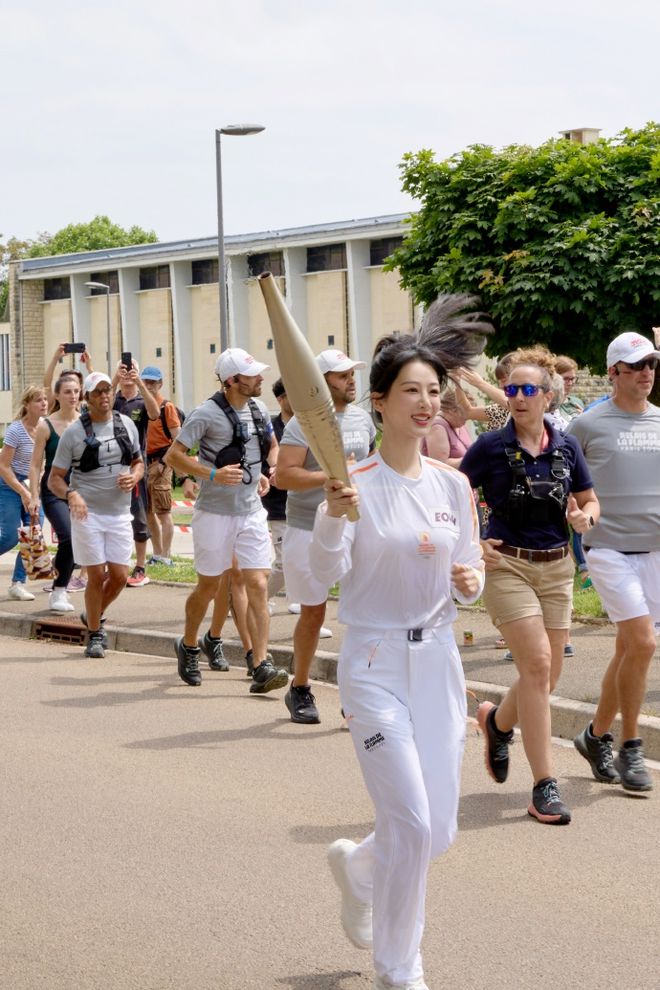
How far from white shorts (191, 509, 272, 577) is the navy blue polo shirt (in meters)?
3.38

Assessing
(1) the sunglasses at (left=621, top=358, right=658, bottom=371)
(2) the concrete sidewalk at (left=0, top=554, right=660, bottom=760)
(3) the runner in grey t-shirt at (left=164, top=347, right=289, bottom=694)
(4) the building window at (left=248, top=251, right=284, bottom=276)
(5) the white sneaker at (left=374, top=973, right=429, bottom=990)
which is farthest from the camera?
(4) the building window at (left=248, top=251, right=284, bottom=276)

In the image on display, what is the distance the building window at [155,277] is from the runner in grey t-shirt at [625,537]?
64524 mm

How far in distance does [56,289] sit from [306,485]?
235 ft

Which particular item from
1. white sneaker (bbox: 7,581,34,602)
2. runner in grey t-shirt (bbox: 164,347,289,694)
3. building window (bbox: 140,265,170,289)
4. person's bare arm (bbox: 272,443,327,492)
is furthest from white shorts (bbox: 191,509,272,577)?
building window (bbox: 140,265,170,289)

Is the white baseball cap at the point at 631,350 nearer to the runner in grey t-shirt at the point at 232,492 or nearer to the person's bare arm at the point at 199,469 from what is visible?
the runner in grey t-shirt at the point at 232,492

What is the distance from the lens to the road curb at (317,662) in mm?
8260

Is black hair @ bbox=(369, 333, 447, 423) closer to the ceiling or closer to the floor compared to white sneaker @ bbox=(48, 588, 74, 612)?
closer to the ceiling

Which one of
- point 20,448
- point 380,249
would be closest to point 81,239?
point 380,249

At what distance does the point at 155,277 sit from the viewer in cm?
7200

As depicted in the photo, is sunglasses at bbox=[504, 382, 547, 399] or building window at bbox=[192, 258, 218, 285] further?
building window at bbox=[192, 258, 218, 285]

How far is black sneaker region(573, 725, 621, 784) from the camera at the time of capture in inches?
296

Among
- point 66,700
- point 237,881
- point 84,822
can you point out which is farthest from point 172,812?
point 66,700

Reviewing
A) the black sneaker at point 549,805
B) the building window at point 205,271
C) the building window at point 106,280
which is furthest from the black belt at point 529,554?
the building window at point 106,280

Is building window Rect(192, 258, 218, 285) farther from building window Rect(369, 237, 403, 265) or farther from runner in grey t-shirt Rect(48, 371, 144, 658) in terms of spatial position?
runner in grey t-shirt Rect(48, 371, 144, 658)
